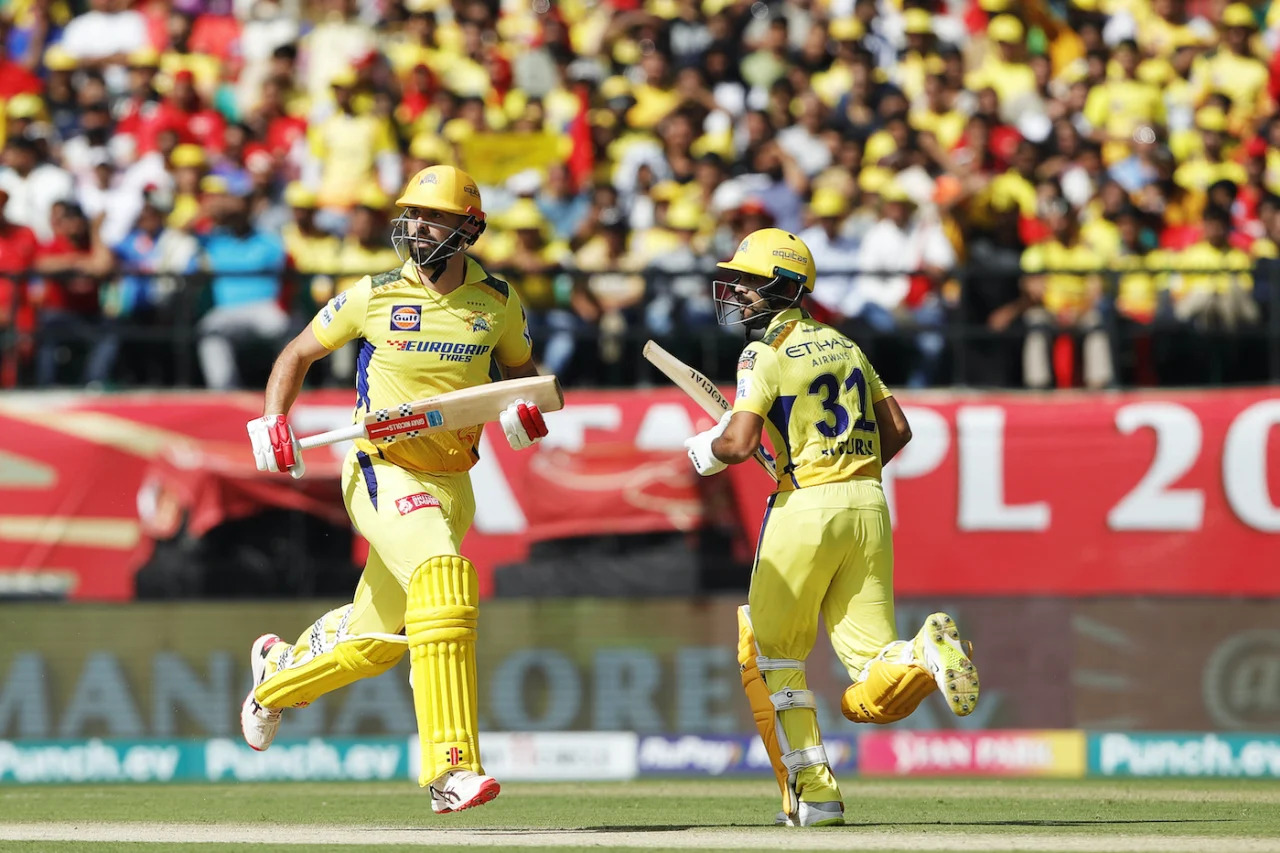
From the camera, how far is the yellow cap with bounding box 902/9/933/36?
53.8ft

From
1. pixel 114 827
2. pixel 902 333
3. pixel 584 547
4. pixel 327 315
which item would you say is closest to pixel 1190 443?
pixel 902 333

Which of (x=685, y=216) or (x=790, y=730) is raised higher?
(x=685, y=216)

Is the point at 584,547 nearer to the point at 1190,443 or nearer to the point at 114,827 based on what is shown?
the point at 1190,443

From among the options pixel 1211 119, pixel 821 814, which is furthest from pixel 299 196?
pixel 821 814

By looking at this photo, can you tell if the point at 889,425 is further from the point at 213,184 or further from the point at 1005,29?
the point at 1005,29

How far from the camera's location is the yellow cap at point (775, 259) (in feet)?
28.1

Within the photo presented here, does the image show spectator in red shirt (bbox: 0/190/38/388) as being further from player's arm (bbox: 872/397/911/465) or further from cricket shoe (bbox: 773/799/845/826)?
cricket shoe (bbox: 773/799/845/826)

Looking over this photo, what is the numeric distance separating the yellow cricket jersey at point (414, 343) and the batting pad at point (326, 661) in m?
0.74

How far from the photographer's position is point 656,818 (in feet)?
29.7

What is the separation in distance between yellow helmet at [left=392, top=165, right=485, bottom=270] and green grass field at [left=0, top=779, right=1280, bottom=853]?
2296 millimetres

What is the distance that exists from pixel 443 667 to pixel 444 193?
6.23 ft

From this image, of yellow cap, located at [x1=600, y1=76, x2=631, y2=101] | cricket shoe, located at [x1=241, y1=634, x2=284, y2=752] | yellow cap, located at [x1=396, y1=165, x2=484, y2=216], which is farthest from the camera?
yellow cap, located at [x1=600, y1=76, x2=631, y2=101]

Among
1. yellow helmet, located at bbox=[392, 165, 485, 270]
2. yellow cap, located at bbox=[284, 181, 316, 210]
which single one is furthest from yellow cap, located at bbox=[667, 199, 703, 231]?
yellow helmet, located at bbox=[392, 165, 485, 270]

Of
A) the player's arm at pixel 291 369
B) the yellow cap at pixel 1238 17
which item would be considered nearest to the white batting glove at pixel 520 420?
the player's arm at pixel 291 369
